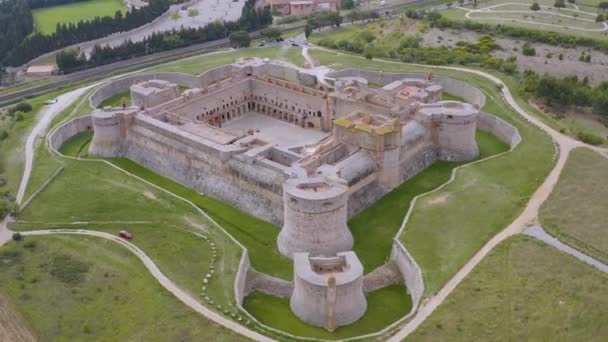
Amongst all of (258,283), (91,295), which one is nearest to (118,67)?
(91,295)

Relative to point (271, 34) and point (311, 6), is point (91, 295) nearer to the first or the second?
point (271, 34)

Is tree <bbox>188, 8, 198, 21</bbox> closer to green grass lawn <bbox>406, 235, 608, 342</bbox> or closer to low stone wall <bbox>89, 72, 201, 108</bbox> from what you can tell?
low stone wall <bbox>89, 72, 201, 108</bbox>

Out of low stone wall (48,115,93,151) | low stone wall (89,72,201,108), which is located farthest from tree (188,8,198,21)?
low stone wall (48,115,93,151)

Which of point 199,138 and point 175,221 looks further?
point 199,138

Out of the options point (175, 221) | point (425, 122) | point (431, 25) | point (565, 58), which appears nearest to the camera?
point (175, 221)

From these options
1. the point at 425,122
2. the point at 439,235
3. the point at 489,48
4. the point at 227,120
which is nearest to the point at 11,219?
the point at 227,120

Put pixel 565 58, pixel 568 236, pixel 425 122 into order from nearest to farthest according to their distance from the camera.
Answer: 1. pixel 568 236
2. pixel 425 122
3. pixel 565 58

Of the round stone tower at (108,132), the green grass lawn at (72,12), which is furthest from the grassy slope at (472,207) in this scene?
the green grass lawn at (72,12)

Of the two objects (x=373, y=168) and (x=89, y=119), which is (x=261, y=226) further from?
(x=89, y=119)
